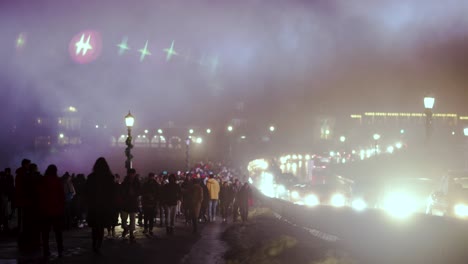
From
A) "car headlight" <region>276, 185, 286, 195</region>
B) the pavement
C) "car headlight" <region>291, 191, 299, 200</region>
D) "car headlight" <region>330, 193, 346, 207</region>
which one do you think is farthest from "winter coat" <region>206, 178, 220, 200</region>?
"car headlight" <region>276, 185, 286, 195</region>

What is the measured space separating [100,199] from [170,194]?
21.7 feet

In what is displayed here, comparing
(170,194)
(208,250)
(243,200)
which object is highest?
(170,194)

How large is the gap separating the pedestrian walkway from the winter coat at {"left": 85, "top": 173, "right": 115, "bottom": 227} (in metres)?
1.79

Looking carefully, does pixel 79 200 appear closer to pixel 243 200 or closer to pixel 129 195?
pixel 129 195

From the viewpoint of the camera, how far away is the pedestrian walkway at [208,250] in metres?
14.3

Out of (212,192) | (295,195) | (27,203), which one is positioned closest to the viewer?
(27,203)

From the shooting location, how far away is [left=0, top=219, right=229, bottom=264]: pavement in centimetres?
1331

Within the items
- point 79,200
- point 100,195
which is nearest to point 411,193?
point 79,200

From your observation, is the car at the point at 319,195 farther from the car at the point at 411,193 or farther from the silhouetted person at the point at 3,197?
the silhouetted person at the point at 3,197

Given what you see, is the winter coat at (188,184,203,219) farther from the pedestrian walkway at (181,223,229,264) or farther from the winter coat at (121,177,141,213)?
the winter coat at (121,177,141,213)

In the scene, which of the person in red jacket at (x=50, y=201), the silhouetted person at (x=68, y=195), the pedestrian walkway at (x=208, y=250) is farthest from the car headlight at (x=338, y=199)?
the person in red jacket at (x=50, y=201)

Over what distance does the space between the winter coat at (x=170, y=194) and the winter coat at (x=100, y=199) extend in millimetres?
6167

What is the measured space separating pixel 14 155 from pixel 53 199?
13258cm

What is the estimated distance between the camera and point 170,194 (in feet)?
65.6
